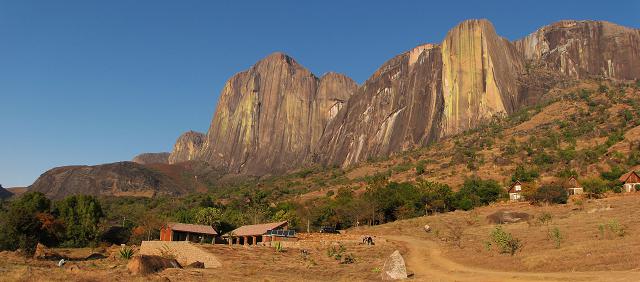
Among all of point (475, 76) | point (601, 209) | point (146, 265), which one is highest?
point (475, 76)

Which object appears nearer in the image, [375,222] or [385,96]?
[375,222]

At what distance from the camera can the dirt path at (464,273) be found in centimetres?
2417

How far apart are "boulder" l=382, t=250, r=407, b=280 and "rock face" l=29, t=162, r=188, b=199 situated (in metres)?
152

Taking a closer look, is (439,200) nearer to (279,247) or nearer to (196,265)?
(279,247)

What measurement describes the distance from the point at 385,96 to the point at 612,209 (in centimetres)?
11927

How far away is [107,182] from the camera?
582ft

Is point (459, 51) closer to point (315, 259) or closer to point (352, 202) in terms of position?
point (352, 202)

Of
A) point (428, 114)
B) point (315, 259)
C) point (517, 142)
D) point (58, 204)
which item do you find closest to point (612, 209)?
point (315, 259)

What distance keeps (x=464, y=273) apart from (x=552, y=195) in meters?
39.7

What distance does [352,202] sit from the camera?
76.7 metres

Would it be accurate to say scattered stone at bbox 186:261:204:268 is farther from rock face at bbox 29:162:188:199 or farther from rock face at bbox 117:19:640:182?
rock face at bbox 29:162:188:199

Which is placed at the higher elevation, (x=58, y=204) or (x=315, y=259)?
(x=58, y=204)

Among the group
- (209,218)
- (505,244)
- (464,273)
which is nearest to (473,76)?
(209,218)

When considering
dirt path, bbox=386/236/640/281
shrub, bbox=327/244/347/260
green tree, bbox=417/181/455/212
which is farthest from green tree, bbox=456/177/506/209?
dirt path, bbox=386/236/640/281
